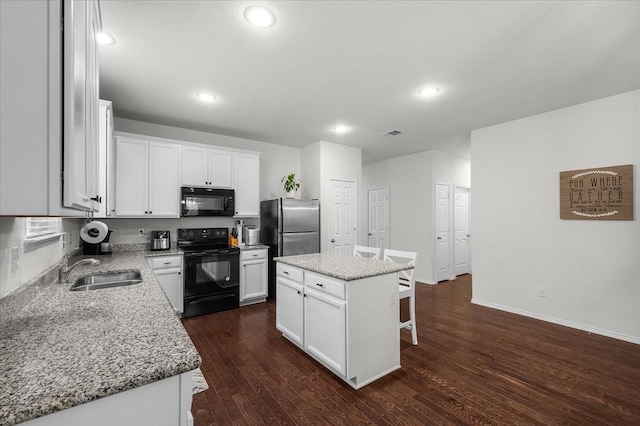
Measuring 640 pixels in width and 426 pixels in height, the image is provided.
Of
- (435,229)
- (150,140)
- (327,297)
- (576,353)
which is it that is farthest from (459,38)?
(435,229)

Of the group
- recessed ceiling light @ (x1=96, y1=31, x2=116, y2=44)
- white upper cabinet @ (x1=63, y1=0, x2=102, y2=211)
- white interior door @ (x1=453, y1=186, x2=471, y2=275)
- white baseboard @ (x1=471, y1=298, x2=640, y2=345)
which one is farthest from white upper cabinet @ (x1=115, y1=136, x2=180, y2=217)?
white interior door @ (x1=453, y1=186, x2=471, y2=275)

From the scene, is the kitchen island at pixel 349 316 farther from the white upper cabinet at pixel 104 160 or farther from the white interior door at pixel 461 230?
the white interior door at pixel 461 230

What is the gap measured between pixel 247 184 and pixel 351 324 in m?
2.97

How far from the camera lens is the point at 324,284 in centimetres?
233

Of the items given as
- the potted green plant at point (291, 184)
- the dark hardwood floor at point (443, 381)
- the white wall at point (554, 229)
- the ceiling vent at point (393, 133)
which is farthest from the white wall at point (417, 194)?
the dark hardwood floor at point (443, 381)

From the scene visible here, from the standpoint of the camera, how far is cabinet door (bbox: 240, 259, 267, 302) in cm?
408

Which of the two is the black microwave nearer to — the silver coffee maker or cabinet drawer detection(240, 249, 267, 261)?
the silver coffee maker

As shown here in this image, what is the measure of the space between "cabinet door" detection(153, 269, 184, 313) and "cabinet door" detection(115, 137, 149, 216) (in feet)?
2.74

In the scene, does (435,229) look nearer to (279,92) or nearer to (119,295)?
(279,92)

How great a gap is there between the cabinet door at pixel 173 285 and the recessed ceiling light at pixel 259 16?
2.92m

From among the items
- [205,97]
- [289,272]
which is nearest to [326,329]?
[289,272]

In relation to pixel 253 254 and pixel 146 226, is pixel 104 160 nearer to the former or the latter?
pixel 146 226

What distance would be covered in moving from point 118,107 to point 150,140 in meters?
0.49

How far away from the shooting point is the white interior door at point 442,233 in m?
5.62
